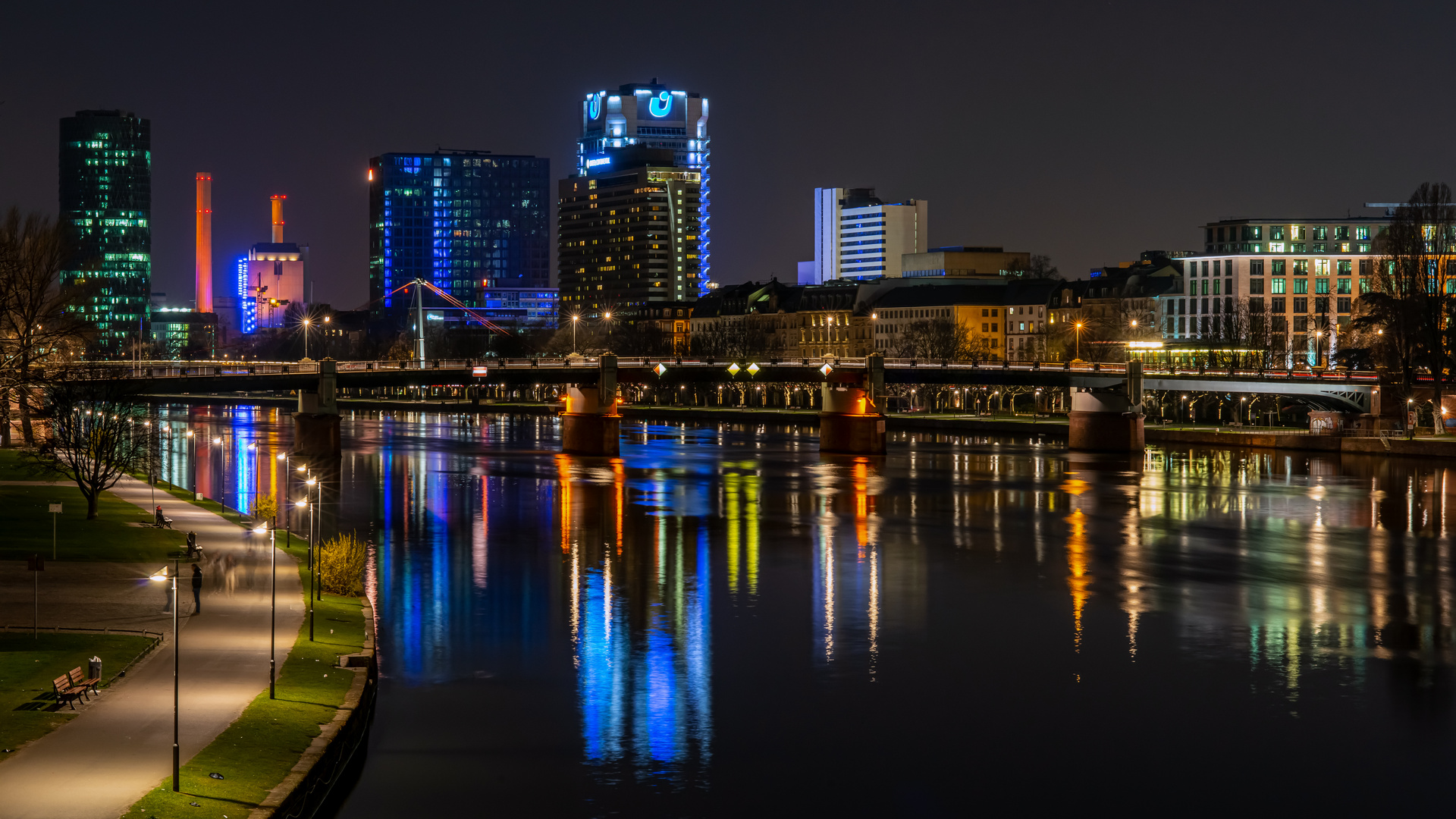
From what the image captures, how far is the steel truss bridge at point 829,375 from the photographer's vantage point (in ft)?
340

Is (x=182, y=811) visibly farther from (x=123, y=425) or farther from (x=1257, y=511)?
(x=1257, y=511)

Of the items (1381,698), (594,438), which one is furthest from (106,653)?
(594,438)

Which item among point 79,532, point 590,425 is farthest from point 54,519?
point 590,425

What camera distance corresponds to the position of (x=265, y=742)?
22.5 meters

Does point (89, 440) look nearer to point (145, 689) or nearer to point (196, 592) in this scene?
point (196, 592)

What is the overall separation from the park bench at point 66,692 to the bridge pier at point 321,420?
6968 cm

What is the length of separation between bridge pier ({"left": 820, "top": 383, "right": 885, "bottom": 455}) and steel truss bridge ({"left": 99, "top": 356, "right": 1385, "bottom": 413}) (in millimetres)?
2133

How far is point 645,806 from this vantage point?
81.3 ft

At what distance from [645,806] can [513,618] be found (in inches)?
592

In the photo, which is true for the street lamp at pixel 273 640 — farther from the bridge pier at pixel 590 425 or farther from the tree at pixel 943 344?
the tree at pixel 943 344

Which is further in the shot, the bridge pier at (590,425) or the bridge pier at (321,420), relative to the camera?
the bridge pier at (590,425)

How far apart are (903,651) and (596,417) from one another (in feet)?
214

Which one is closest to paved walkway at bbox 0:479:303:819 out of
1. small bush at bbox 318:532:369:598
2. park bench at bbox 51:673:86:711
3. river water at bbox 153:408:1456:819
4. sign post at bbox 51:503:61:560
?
park bench at bbox 51:673:86:711

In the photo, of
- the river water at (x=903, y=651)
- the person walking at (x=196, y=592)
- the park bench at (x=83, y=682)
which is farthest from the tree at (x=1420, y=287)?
the park bench at (x=83, y=682)
